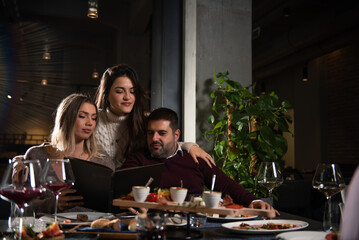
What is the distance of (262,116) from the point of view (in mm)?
3441

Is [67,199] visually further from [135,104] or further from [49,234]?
[135,104]

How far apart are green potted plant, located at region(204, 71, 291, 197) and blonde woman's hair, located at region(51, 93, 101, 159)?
1.21 metres

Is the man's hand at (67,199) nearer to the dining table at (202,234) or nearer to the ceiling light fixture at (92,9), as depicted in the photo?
the dining table at (202,234)

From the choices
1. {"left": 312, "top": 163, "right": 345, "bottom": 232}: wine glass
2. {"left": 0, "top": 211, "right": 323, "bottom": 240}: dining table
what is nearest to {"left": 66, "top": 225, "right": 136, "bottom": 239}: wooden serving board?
{"left": 0, "top": 211, "right": 323, "bottom": 240}: dining table

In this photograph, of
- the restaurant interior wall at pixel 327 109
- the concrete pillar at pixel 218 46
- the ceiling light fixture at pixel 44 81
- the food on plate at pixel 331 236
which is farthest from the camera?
the restaurant interior wall at pixel 327 109

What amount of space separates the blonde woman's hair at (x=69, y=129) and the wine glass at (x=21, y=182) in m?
1.18

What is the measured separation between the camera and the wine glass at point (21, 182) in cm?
126

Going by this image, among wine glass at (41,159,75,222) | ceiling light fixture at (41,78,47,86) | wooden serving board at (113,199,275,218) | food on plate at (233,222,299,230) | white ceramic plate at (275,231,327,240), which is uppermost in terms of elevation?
ceiling light fixture at (41,78,47,86)

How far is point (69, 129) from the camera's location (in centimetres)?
245

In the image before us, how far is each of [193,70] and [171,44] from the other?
12.2 inches

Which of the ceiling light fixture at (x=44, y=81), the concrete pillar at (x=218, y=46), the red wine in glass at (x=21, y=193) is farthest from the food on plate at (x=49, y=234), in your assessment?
the concrete pillar at (x=218, y=46)

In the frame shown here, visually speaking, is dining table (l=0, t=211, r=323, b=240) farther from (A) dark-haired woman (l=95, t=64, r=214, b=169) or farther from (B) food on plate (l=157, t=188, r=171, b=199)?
(A) dark-haired woman (l=95, t=64, r=214, b=169)

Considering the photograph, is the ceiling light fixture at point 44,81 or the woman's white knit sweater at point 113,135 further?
the ceiling light fixture at point 44,81

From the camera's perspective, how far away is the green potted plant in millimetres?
3301
